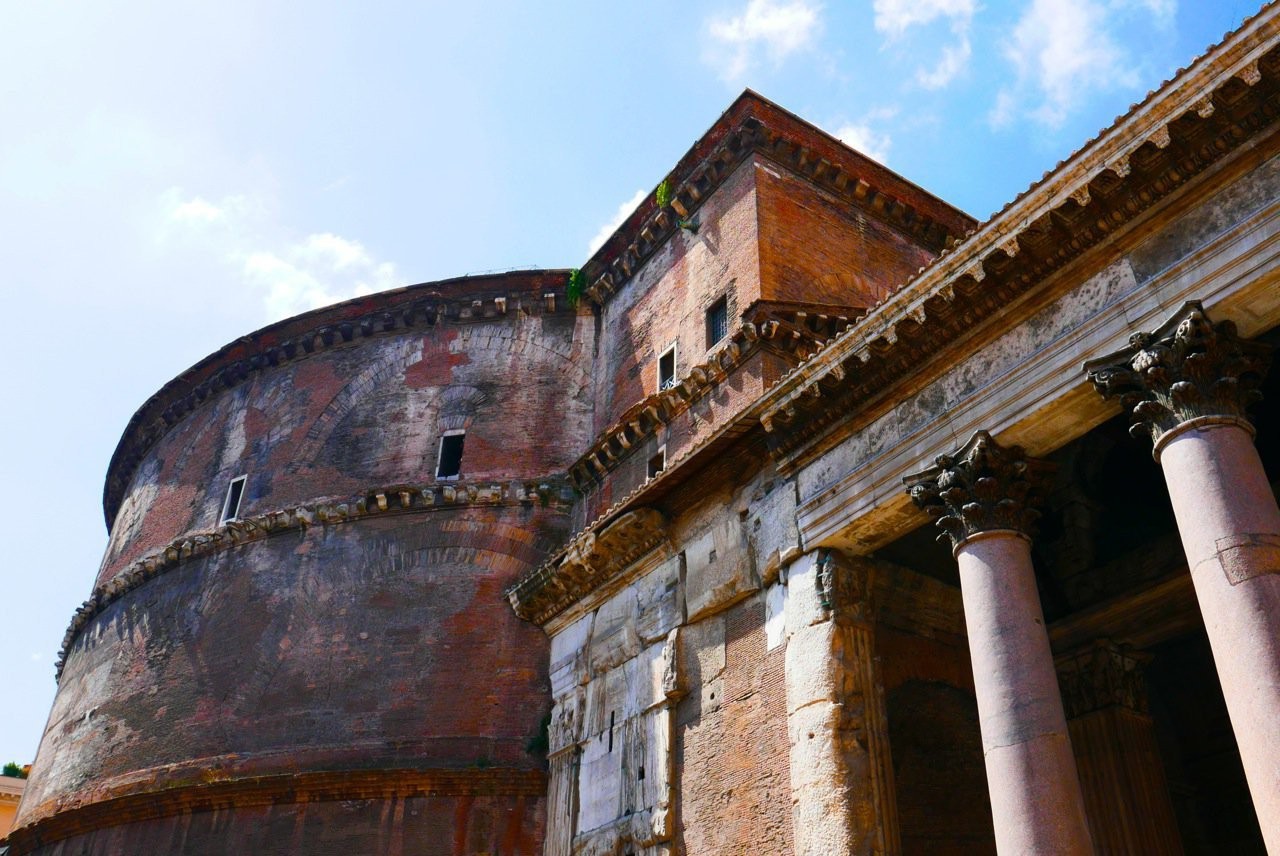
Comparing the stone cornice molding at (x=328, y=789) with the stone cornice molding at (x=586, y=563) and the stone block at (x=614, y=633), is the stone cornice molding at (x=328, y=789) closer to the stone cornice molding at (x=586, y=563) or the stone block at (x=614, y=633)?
the stone block at (x=614, y=633)

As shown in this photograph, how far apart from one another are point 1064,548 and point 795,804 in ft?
12.7

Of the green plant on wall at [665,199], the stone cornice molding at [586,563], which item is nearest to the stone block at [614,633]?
the stone cornice molding at [586,563]

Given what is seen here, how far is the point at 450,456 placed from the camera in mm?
14375

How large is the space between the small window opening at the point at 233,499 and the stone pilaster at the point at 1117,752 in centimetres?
1097

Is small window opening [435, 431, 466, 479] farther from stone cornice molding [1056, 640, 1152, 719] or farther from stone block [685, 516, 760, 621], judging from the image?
stone cornice molding [1056, 640, 1152, 719]

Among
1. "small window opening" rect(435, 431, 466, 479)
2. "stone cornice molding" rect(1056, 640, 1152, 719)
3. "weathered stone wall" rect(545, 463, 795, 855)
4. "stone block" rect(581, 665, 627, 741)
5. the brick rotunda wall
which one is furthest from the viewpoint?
"small window opening" rect(435, 431, 466, 479)

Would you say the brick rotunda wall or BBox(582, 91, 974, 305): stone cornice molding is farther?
BBox(582, 91, 974, 305): stone cornice molding

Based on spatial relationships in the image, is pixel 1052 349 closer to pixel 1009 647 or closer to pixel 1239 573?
pixel 1009 647

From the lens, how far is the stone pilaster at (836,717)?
7629mm

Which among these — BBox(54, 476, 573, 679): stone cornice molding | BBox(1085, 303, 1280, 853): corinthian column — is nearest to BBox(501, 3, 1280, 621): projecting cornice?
BBox(1085, 303, 1280, 853): corinthian column

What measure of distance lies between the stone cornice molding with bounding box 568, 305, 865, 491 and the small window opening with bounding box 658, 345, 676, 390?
1.44ft

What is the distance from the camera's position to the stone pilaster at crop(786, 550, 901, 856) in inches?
300

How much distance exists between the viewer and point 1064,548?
1012 centimetres

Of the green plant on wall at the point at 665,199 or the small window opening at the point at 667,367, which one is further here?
the green plant on wall at the point at 665,199
